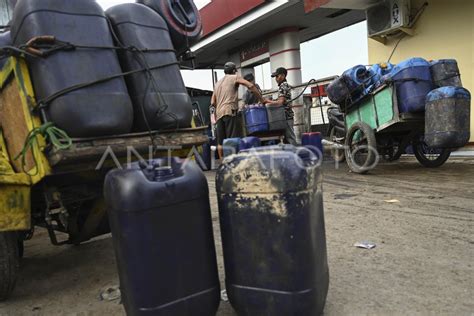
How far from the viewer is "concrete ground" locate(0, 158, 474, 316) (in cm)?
214

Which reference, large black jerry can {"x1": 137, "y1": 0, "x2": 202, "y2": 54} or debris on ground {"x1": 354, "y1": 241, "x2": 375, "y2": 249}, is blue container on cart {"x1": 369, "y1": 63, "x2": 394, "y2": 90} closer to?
debris on ground {"x1": 354, "y1": 241, "x2": 375, "y2": 249}

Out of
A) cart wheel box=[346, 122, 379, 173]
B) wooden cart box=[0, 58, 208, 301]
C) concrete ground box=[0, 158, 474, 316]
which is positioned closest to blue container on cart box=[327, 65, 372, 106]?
cart wheel box=[346, 122, 379, 173]

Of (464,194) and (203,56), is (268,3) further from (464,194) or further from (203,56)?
(464,194)

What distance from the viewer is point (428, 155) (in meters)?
6.47

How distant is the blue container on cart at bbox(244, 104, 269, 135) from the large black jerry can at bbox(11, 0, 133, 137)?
5.40 meters

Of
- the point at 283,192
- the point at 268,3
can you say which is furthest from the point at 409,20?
the point at 283,192

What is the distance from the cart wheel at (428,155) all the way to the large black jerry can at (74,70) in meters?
5.42

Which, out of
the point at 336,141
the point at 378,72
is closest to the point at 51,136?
the point at 378,72

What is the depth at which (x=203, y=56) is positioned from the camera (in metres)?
17.2

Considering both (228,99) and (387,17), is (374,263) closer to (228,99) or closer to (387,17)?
(228,99)

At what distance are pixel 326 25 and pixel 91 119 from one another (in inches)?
503

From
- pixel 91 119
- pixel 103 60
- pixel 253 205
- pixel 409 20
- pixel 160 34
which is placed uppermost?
pixel 409 20

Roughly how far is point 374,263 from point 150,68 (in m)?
1.90

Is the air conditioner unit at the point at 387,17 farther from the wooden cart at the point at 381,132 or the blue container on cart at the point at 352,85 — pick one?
the wooden cart at the point at 381,132
